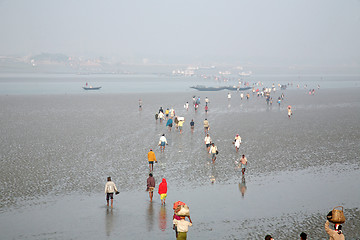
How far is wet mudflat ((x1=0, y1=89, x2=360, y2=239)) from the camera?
13781mm

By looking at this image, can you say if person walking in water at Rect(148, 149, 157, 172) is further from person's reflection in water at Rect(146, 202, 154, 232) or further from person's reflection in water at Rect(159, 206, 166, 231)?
person's reflection in water at Rect(159, 206, 166, 231)

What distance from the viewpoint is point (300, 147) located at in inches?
1086

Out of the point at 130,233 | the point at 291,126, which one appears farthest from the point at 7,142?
the point at 291,126

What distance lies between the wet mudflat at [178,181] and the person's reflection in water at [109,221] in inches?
1.5

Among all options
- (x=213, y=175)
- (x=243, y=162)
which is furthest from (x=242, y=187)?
(x=213, y=175)

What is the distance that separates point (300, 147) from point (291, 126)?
34.1 ft

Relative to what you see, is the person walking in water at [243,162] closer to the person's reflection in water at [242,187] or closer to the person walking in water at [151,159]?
the person's reflection in water at [242,187]

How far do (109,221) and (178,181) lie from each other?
5.67 m

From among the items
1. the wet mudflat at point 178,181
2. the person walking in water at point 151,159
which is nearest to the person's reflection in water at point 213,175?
the wet mudflat at point 178,181

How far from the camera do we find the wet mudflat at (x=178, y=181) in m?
13.8

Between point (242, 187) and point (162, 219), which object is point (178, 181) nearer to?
point (242, 187)

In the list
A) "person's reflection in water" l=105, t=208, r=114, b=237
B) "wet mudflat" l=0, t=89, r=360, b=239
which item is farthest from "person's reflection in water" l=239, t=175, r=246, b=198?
"person's reflection in water" l=105, t=208, r=114, b=237

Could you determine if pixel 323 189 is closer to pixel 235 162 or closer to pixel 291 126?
pixel 235 162

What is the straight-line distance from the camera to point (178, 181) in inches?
758
